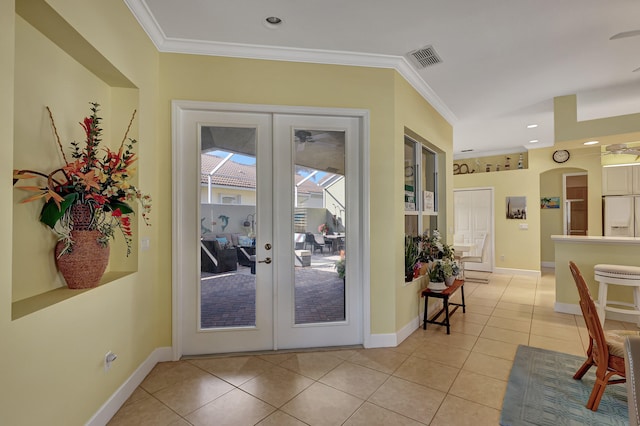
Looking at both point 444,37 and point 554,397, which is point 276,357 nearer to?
point 554,397

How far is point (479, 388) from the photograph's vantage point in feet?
7.72

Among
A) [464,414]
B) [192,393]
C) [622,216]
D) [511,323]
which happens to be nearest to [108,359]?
[192,393]

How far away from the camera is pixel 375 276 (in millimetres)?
3068

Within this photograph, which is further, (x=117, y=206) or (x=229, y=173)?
(x=229, y=173)

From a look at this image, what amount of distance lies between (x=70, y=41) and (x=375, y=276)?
114 inches

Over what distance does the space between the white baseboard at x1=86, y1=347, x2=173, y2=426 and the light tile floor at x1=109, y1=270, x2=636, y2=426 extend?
5cm

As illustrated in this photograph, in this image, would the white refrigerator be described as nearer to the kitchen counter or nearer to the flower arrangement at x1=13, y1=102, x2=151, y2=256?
the kitchen counter

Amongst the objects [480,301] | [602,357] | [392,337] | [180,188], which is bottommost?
[480,301]

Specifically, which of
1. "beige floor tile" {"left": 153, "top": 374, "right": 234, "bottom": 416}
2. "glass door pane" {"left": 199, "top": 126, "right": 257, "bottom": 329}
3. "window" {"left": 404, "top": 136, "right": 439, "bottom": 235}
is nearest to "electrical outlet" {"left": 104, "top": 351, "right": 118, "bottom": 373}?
"beige floor tile" {"left": 153, "top": 374, "right": 234, "bottom": 416}

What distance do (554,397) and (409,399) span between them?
107 cm

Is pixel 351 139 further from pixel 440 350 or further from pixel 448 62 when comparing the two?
pixel 440 350

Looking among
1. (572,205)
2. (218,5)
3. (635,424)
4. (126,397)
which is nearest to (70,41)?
(218,5)

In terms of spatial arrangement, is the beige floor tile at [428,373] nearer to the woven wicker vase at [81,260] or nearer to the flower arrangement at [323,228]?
the flower arrangement at [323,228]

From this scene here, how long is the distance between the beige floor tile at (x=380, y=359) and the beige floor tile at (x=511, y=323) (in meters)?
1.61
